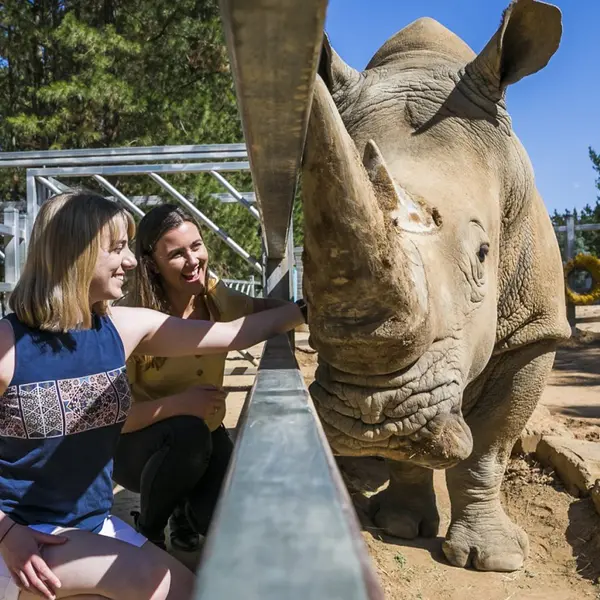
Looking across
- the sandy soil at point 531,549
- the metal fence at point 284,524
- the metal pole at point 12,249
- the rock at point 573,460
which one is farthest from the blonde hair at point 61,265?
the metal pole at point 12,249

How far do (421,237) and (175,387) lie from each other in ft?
3.85

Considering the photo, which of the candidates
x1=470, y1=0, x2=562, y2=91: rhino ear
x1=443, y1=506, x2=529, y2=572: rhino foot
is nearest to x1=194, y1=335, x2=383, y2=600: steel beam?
x1=470, y1=0, x2=562, y2=91: rhino ear

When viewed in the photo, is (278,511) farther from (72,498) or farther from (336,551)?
(72,498)

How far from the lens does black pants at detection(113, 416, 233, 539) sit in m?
2.79

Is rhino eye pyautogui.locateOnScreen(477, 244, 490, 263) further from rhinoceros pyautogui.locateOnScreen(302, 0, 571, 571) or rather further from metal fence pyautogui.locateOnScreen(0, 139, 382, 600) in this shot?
metal fence pyautogui.locateOnScreen(0, 139, 382, 600)

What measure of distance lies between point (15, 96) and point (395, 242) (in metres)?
13.0

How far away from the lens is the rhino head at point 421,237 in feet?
7.18

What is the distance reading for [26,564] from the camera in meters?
1.63

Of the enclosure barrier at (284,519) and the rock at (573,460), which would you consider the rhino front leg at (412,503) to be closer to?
the rock at (573,460)

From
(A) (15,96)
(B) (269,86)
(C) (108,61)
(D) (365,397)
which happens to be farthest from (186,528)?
(A) (15,96)

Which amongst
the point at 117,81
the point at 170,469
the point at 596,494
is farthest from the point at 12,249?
the point at 117,81

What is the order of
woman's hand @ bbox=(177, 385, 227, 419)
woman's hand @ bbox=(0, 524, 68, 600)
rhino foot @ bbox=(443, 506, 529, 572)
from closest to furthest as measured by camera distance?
1. woman's hand @ bbox=(0, 524, 68, 600)
2. woman's hand @ bbox=(177, 385, 227, 419)
3. rhino foot @ bbox=(443, 506, 529, 572)

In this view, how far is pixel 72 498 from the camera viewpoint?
1883 mm

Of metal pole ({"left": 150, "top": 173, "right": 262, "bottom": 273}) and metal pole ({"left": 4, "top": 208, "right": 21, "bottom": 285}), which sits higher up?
metal pole ({"left": 150, "top": 173, "right": 262, "bottom": 273})
